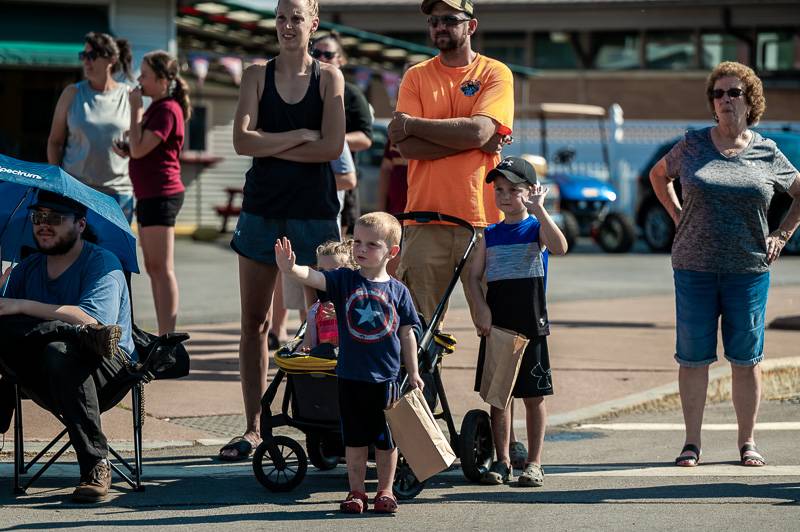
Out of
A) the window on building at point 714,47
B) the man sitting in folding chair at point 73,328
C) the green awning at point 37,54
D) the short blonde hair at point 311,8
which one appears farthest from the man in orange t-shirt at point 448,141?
the window on building at point 714,47

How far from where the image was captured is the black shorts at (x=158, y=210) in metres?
8.69

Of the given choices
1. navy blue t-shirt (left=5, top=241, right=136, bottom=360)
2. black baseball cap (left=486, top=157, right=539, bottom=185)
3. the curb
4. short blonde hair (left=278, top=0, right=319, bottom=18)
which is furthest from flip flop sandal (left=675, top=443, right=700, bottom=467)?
short blonde hair (left=278, top=0, right=319, bottom=18)

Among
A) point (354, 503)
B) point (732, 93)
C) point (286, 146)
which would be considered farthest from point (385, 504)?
point (732, 93)

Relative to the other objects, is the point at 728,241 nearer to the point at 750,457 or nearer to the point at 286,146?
the point at 750,457

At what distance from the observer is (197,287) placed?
1498 centimetres

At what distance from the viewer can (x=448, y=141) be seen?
6605 mm

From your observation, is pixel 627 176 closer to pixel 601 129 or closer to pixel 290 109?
pixel 601 129

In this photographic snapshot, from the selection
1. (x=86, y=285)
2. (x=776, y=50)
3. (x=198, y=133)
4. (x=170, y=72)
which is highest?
(x=776, y=50)

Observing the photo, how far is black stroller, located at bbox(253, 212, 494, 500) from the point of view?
20.0 feet

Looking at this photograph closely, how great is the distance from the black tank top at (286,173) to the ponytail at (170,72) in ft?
6.19

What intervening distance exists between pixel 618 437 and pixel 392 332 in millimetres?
2384

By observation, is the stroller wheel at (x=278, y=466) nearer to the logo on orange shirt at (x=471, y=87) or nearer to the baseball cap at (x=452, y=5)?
the logo on orange shirt at (x=471, y=87)

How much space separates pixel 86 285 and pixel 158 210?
101 inches

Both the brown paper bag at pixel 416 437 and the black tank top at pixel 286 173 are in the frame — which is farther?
the black tank top at pixel 286 173
